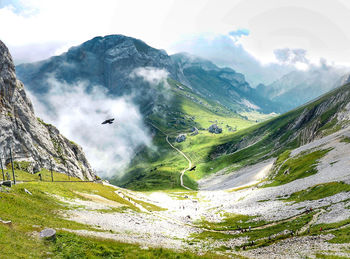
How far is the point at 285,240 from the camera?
4106cm

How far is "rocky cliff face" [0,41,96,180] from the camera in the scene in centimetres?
10219

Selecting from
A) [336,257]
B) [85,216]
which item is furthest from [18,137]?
[336,257]

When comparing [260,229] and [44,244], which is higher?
[44,244]

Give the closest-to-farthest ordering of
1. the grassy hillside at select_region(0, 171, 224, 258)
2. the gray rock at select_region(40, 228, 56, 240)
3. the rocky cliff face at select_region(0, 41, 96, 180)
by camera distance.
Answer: the grassy hillside at select_region(0, 171, 224, 258)
the gray rock at select_region(40, 228, 56, 240)
the rocky cliff face at select_region(0, 41, 96, 180)

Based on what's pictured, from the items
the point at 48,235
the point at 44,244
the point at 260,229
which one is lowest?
the point at 260,229

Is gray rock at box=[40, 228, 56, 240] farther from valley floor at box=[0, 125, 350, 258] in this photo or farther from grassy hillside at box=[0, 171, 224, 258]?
valley floor at box=[0, 125, 350, 258]

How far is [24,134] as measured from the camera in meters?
110

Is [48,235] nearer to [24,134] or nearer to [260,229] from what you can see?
[260,229]

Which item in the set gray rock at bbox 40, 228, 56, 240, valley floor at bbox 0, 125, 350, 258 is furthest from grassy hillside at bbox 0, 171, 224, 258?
valley floor at bbox 0, 125, 350, 258

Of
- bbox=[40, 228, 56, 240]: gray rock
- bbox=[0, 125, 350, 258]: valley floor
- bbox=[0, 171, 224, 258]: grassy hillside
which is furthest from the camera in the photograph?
bbox=[0, 125, 350, 258]: valley floor

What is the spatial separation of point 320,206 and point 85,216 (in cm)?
5269

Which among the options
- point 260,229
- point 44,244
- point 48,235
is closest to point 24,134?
point 48,235

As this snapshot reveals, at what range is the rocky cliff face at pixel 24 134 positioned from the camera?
102m

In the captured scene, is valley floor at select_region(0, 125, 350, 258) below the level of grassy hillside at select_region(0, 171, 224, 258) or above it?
below
